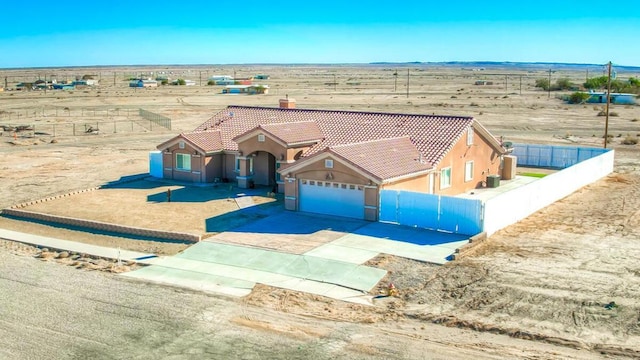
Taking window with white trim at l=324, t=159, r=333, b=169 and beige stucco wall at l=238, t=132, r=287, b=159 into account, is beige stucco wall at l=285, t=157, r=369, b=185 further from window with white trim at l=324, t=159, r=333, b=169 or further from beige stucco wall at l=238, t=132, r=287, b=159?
beige stucco wall at l=238, t=132, r=287, b=159

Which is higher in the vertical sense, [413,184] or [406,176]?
[406,176]

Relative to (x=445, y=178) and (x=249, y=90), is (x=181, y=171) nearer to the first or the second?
(x=445, y=178)

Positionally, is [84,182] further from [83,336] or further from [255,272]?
[83,336]

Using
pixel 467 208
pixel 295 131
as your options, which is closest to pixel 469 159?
pixel 295 131

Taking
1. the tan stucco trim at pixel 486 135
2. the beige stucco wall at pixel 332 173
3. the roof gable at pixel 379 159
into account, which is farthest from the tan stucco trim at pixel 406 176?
the tan stucco trim at pixel 486 135

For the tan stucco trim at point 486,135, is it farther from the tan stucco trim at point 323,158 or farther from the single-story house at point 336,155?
the tan stucco trim at point 323,158

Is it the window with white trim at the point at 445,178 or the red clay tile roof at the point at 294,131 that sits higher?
the red clay tile roof at the point at 294,131

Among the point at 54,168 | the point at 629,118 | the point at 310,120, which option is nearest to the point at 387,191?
the point at 310,120
